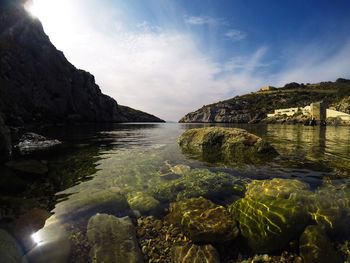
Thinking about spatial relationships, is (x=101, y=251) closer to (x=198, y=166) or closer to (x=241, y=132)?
(x=198, y=166)

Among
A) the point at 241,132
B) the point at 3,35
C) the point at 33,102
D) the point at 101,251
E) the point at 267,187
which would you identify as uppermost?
the point at 3,35

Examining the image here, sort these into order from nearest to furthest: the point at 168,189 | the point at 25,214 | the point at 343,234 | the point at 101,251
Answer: the point at 101,251 < the point at 343,234 < the point at 25,214 < the point at 168,189

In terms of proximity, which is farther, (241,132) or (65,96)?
(65,96)

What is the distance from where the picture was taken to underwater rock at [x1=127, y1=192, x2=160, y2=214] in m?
7.07

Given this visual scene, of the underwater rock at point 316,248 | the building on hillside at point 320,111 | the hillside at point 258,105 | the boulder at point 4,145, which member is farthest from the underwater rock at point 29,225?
the hillside at point 258,105

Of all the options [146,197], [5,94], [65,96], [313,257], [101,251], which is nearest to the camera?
[313,257]

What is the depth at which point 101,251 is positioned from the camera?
499 cm

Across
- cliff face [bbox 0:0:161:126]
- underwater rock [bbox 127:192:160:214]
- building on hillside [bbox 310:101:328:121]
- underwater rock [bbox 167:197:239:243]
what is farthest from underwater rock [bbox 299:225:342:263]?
building on hillside [bbox 310:101:328:121]

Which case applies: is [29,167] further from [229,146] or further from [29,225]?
[229,146]

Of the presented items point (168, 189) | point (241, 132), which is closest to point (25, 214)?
point (168, 189)

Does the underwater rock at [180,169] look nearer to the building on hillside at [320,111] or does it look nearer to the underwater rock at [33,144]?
the underwater rock at [33,144]

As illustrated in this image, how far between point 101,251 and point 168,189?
12.5 ft

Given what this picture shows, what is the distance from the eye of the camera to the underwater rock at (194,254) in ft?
15.9

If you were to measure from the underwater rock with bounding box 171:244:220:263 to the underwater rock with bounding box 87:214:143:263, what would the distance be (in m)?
0.81
